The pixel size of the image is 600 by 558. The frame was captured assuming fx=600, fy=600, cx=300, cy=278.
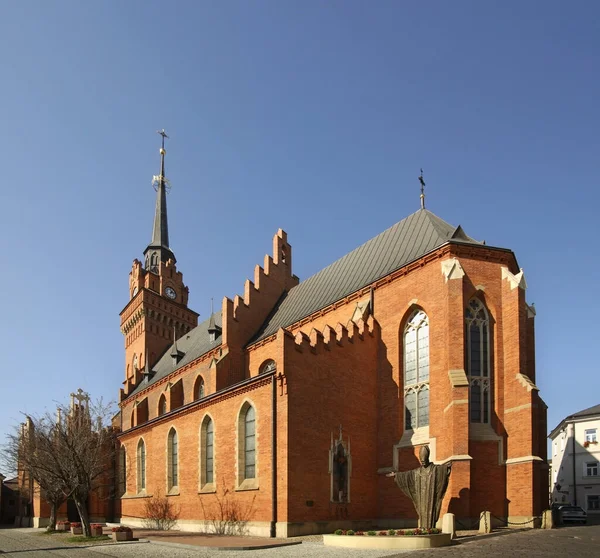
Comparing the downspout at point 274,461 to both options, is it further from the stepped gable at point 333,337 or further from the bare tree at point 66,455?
the bare tree at point 66,455

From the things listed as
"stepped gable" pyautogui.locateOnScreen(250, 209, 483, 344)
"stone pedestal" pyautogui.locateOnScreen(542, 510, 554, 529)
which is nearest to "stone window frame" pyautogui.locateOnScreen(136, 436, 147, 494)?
"stepped gable" pyautogui.locateOnScreen(250, 209, 483, 344)

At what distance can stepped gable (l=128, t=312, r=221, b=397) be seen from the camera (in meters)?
40.8

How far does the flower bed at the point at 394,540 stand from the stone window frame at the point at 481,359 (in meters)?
6.60

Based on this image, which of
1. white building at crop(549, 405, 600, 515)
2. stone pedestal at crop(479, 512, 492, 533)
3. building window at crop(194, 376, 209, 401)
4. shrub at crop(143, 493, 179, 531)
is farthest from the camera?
white building at crop(549, 405, 600, 515)

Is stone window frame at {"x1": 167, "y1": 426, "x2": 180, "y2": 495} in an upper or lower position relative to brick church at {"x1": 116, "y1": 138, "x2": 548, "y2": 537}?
lower

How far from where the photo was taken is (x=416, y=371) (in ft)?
84.5

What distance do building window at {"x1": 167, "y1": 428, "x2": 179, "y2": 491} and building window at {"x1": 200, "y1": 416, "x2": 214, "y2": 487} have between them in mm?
3714

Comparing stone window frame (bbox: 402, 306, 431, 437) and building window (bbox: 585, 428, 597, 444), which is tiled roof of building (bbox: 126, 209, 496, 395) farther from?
building window (bbox: 585, 428, 597, 444)

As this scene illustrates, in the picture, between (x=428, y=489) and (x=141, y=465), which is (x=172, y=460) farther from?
(x=428, y=489)

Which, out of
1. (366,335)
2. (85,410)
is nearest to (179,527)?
(85,410)

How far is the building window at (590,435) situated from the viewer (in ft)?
173

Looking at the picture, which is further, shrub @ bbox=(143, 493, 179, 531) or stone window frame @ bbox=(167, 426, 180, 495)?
stone window frame @ bbox=(167, 426, 180, 495)

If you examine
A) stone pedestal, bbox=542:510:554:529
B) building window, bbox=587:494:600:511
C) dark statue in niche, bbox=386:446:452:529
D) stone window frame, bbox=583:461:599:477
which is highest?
dark statue in niche, bbox=386:446:452:529

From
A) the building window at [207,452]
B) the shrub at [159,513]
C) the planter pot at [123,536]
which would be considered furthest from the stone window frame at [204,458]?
the planter pot at [123,536]
